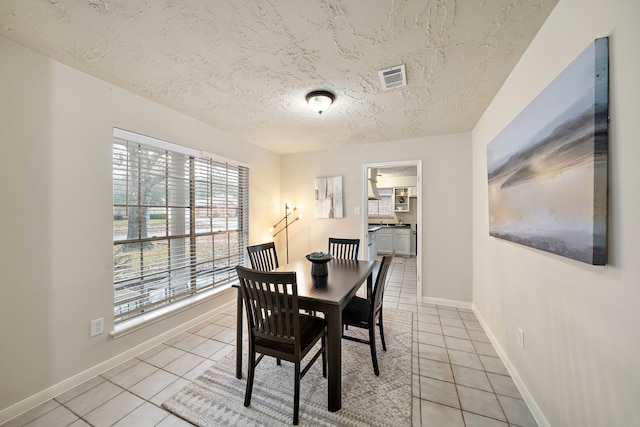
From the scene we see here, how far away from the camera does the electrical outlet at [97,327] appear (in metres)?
1.92

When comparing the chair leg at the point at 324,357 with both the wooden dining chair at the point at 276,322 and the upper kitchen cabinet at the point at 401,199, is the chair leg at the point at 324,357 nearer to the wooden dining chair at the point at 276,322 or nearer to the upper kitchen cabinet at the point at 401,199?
the wooden dining chair at the point at 276,322

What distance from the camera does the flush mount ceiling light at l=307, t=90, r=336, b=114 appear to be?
215 cm

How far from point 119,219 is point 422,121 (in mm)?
3363

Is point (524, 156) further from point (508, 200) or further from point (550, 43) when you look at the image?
point (550, 43)

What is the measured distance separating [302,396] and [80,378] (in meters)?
1.75

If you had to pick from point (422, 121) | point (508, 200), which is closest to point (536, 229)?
point (508, 200)

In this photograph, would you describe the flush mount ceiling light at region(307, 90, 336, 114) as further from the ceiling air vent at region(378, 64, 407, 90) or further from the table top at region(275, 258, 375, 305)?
the table top at region(275, 258, 375, 305)

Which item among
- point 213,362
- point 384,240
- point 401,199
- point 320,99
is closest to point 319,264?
point 213,362

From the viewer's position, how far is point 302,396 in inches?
66.2

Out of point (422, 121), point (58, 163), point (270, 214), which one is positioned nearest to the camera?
point (58, 163)

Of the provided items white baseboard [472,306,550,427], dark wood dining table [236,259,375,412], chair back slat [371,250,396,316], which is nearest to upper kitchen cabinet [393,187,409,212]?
→ white baseboard [472,306,550,427]

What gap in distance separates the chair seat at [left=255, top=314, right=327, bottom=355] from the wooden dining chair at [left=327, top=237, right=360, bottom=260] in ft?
4.26

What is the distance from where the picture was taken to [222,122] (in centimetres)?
289

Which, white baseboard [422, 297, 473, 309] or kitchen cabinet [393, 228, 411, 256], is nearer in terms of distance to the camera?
white baseboard [422, 297, 473, 309]
